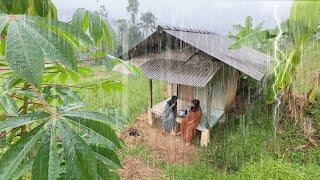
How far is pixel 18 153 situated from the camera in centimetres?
86

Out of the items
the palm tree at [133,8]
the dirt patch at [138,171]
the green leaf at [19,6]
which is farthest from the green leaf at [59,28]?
the palm tree at [133,8]

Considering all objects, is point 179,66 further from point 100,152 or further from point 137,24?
point 137,24

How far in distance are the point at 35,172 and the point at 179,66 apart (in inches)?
213

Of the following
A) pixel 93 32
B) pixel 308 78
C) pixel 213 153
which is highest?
pixel 93 32

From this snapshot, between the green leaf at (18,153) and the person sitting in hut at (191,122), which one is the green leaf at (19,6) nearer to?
the green leaf at (18,153)

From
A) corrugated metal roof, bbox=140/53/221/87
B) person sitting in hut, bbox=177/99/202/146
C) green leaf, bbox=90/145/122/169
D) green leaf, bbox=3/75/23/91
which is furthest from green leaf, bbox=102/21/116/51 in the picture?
person sitting in hut, bbox=177/99/202/146

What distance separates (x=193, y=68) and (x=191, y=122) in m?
0.85

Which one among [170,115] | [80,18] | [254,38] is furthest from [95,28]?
[170,115]

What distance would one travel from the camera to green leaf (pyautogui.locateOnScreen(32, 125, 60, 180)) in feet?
2.65

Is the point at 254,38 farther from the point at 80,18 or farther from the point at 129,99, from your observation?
the point at 129,99

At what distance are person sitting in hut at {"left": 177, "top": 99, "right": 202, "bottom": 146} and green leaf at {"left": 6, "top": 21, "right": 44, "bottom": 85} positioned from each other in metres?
5.33

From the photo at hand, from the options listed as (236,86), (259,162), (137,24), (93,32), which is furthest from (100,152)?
(137,24)

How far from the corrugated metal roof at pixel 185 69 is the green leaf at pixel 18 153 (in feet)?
15.4

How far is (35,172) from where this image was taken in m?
0.81
